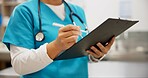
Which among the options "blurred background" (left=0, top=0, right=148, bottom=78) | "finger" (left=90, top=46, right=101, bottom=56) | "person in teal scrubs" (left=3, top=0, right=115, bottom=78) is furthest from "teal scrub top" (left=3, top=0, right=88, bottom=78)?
"blurred background" (left=0, top=0, right=148, bottom=78)

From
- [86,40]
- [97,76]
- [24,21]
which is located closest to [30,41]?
[24,21]

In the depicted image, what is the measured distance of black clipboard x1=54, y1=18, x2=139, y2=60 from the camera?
80 cm

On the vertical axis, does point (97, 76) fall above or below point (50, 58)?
below

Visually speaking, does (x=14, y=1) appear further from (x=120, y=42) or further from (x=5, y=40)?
(x=5, y=40)

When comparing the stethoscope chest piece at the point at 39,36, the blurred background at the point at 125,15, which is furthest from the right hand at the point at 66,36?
the blurred background at the point at 125,15

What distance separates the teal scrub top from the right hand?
0.50 feet

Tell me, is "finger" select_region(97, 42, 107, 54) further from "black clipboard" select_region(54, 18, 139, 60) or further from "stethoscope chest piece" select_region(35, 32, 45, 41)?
"stethoscope chest piece" select_region(35, 32, 45, 41)

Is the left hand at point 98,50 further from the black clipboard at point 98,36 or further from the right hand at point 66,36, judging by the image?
the right hand at point 66,36

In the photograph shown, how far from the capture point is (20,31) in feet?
2.86

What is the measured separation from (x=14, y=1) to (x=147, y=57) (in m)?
2.28

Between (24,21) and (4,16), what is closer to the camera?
(24,21)

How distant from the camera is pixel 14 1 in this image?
379 centimetres

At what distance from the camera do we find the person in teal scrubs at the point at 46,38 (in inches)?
31.7

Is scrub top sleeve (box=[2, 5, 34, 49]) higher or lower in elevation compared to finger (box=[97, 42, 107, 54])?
higher
